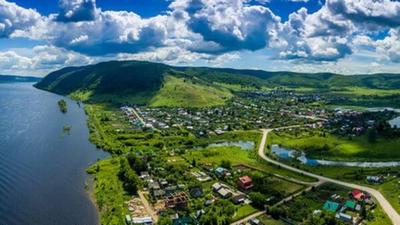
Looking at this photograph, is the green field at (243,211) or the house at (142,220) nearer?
the house at (142,220)

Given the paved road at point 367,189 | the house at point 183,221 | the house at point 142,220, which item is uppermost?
the house at point 183,221

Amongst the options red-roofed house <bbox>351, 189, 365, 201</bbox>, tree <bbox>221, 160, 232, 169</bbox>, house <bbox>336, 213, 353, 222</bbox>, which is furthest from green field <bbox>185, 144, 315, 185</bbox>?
house <bbox>336, 213, 353, 222</bbox>

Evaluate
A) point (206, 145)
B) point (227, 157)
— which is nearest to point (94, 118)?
point (206, 145)

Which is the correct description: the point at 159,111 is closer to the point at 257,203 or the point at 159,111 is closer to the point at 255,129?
the point at 255,129

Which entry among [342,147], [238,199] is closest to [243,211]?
[238,199]

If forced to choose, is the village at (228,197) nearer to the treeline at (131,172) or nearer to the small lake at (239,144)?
the treeline at (131,172)

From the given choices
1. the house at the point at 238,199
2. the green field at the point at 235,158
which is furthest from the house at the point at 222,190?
the green field at the point at 235,158
